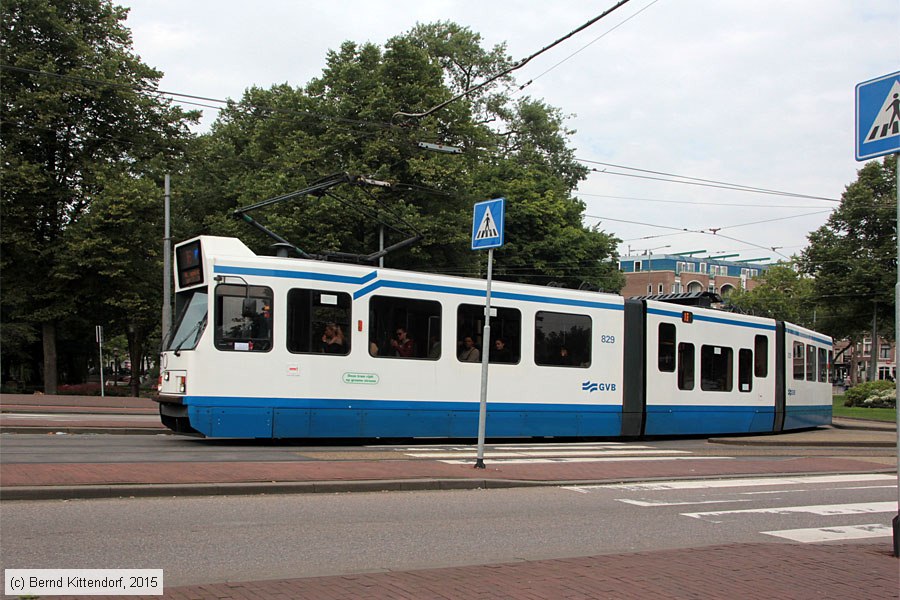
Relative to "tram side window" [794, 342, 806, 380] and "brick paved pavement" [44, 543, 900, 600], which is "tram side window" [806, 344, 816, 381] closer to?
"tram side window" [794, 342, 806, 380]

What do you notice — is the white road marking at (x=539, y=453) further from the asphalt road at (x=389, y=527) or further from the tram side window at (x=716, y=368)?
the tram side window at (x=716, y=368)

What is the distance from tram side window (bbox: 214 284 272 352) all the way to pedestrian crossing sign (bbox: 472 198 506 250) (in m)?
3.90

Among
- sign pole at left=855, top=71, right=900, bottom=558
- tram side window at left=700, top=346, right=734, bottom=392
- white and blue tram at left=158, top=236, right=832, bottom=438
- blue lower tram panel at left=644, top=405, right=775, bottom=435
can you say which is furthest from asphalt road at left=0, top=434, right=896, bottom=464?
sign pole at left=855, top=71, right=900, bottom=558

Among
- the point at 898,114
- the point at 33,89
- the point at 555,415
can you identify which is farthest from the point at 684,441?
the point at 33,89

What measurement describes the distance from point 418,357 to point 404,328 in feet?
1.97

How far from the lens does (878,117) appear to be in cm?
725

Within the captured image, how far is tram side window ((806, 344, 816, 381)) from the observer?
24.0 metres

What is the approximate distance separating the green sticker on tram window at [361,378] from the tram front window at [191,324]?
260 centimetres

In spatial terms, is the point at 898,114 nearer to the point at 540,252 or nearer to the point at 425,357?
the point at 425,357

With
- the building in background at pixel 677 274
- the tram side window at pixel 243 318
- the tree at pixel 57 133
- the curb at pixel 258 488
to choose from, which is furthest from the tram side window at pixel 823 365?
the building in background at pixel 677 274

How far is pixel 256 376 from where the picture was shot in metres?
13.6

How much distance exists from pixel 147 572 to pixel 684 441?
1637cm

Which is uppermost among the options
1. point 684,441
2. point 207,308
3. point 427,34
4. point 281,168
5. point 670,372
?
point 427,34

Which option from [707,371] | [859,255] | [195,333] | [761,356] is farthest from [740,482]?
[859,255]
